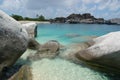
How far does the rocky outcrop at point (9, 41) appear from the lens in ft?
20.1

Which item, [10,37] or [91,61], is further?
[91,61]

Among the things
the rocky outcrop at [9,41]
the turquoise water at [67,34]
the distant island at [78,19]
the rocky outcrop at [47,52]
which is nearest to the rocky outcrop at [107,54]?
the rocky outcrop at [47,52]

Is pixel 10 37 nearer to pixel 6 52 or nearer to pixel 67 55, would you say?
pixel 6 52

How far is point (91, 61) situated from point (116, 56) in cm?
134

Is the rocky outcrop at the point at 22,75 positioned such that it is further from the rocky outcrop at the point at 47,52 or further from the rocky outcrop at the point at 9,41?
the rocky outcrop at the point at 47,52

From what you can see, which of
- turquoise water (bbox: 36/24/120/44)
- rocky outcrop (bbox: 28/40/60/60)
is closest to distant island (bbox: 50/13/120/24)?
turquoise water (bbox: 36/24/120/44)

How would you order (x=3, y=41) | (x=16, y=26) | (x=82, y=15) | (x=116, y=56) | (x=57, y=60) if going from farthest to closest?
(x=82, y=15), (x=57, y=60), (x=116, y=56), (x=16, y=26), (x=3, y=41)

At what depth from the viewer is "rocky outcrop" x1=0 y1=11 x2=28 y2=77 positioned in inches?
241

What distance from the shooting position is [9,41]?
6.31 m

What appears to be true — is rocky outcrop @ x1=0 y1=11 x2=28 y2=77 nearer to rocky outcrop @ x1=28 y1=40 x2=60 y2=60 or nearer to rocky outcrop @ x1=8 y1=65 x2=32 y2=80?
rocky outcrop @ x1=8 y1=65 x2=32 y2=80

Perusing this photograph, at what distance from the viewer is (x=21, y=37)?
6840mm

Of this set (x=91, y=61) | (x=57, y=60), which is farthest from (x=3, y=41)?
(x=91, y=61)

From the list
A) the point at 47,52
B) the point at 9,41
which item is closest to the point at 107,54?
the point at 47,52

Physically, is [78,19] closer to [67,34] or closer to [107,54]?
[67,34]
